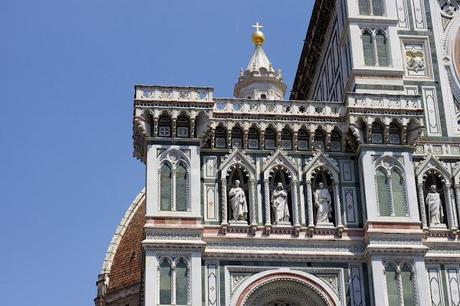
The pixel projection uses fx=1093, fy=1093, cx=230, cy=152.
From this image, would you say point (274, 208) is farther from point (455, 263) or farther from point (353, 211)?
point (455, 263)

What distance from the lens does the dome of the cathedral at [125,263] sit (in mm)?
37625

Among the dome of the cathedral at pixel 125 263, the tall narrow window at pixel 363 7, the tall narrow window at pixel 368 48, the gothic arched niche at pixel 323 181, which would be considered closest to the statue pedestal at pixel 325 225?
the gothic arched niche at pixel 323 181

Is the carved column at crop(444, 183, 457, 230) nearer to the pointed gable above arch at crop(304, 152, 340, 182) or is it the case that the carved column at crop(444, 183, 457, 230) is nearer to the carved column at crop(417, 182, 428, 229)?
the carved column at crop(417, 182, 428, 229)

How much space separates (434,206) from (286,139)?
3267mm

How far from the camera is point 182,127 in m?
21.9

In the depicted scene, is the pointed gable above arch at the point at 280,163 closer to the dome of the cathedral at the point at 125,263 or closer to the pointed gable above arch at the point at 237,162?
the pointed gable above arch at the point at 237,162

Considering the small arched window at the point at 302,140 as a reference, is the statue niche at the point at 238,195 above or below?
below

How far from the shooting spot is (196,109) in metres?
21.9

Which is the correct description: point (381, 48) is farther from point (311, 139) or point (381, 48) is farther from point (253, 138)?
point (253, 138)

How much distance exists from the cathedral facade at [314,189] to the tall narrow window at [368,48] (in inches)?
1.1

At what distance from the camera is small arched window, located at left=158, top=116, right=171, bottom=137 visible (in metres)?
21.8

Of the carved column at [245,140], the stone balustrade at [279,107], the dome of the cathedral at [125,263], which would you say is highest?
the dome of the cathedral at [125,263]

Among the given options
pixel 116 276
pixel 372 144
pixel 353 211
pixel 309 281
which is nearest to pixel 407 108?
pixel 372 144

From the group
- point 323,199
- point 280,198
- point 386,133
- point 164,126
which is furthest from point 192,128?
point 386,133
